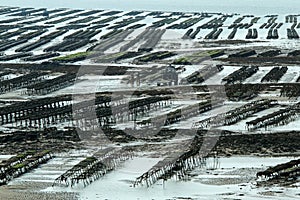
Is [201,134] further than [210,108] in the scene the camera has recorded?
No

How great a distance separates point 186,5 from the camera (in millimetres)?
79312

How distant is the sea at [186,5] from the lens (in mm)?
73500

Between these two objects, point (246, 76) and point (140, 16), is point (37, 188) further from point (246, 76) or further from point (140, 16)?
point (140, 16)

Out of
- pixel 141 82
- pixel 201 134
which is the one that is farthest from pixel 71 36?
pixel 201 134

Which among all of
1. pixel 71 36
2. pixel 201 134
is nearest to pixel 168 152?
pixel 201 134

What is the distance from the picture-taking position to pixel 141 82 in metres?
34.1

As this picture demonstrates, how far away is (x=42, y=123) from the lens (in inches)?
1004

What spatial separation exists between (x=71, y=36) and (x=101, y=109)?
86.9ft

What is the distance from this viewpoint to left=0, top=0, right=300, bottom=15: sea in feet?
241

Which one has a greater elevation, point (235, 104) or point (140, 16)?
point (140, 16)

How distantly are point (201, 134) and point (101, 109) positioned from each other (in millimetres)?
4837

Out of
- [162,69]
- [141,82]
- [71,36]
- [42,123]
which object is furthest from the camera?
[71,36]

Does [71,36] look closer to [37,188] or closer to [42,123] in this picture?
[42,123]

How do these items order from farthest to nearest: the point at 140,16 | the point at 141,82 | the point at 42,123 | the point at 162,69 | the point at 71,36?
the point at 140,16 < the point at 71,36 < the point at 162,69 < the point at 141,82 < the point at 42,123
